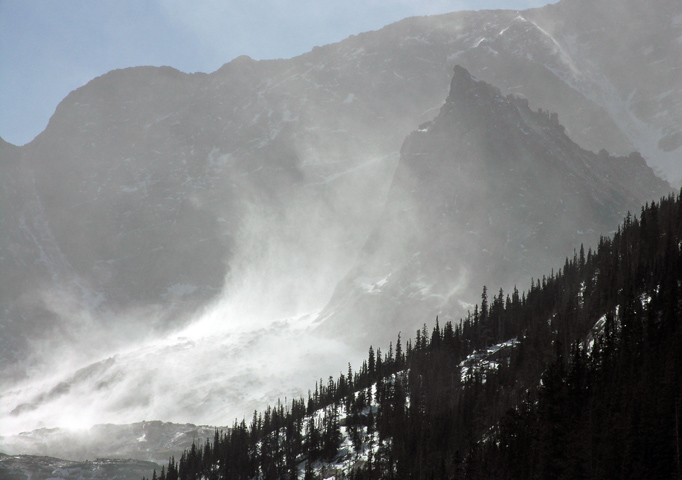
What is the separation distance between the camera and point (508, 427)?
458 ft

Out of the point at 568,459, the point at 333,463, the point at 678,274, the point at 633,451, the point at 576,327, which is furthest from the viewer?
the point at 333,463

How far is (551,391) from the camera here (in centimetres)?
13362

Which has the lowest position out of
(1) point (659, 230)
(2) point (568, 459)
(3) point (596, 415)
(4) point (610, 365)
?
(2) point (568, 459)

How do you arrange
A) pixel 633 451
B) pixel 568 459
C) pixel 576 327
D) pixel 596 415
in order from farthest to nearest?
pixel 576 327
pixel 596 415
pixel 568 459
pixel 633 451

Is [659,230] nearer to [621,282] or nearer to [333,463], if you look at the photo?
[621,282]

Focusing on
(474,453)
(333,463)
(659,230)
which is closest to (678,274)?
(659,230)

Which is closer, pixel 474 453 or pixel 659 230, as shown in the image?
pixel 474 453

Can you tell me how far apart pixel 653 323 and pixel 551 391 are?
984 inches

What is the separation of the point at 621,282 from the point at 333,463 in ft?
295

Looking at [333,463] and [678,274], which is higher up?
[678,274]

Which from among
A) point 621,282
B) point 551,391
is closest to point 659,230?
point 621,282

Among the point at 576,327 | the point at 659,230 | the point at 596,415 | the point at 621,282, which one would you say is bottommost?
the point at 596,415

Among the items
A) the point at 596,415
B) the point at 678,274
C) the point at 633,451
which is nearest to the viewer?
the point at 633,451

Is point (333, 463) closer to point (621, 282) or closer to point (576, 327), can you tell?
point (576, 327)
